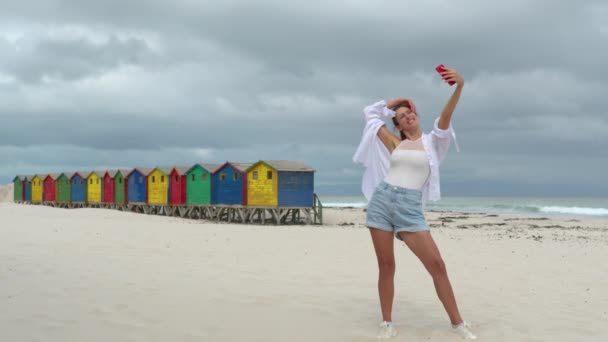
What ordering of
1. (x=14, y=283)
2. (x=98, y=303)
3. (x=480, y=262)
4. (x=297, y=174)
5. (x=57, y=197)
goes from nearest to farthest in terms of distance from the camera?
(x=98, y=303) → (x=14, y=283) → (x=480, y=262) → (x=297, y=174) → (x=57, y=197)

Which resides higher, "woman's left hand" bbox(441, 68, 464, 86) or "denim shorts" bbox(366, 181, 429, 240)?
"woman's left hand" bbox(441, 68, 464, 86)

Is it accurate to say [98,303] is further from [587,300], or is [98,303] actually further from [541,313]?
[587,300]

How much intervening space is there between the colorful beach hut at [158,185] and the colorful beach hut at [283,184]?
816 cm

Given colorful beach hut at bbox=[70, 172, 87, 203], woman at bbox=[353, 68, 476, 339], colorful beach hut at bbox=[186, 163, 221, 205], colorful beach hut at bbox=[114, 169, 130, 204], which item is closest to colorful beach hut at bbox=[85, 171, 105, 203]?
colorful beach hut at bbox=[70, 172, 87, 203]

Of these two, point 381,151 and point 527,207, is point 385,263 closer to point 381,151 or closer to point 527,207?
point 381,151

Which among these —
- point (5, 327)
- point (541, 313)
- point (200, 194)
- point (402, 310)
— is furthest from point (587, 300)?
point (200, 194)

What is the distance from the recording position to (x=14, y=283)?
647 cm

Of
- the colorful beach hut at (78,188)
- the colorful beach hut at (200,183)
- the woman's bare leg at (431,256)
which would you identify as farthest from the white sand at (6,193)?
the woman's bare leg at (431,256)

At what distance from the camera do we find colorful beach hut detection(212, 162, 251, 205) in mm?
28234

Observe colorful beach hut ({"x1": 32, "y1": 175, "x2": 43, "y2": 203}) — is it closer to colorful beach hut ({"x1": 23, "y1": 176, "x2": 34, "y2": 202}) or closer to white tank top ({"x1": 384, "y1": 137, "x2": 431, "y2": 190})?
colorful beach hut ({"x1": 23, "y1": 176, "x2": 34, "y2": 202})

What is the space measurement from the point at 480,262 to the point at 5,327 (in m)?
7.63

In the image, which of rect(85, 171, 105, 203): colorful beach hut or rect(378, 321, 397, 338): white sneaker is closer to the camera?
rect(378, 321, 397, 338): white sneaker

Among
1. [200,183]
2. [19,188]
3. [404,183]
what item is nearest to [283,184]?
[200,183]

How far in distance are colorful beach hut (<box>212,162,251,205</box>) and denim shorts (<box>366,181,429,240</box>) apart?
932 inches
